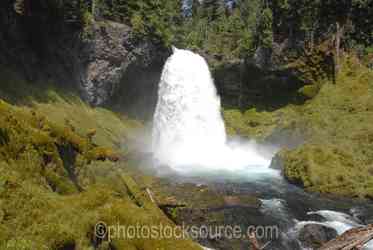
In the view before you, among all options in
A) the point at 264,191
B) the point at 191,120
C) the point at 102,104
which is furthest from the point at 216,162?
the point at 102,104

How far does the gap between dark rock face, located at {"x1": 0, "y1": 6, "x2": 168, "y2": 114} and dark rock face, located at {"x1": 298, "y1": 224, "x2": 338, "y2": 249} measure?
24.1 m

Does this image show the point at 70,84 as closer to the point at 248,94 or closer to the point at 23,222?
the point at 248,94

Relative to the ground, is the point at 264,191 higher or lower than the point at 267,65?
lower

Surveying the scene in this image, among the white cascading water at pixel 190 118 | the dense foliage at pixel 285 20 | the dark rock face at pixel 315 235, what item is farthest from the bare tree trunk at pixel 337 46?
the dark rock face at pixel 315 235

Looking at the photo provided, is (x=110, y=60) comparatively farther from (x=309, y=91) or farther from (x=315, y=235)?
(x=315, y=235)

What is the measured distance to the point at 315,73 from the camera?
36.6 m

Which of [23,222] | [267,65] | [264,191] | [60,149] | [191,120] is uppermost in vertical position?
[267,65]

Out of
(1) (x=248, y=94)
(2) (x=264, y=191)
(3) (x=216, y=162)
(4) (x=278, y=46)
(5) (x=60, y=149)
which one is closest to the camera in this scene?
(5) (x=60, y=149)

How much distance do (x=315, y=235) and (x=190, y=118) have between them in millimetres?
24610

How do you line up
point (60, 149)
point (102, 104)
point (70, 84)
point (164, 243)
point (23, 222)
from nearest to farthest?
1. point (23, 222)
2. point (164, 243)
3. point (60, 149)
4. point (70, 84)
5. point (102, 104)

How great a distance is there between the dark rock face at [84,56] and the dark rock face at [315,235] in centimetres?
2408

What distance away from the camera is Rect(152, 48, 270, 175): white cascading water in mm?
34219

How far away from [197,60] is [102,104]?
1283cm

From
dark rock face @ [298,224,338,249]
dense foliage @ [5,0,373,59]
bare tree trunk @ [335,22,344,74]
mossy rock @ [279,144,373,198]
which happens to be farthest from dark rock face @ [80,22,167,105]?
dark rock face @ [298,224,338,249]
